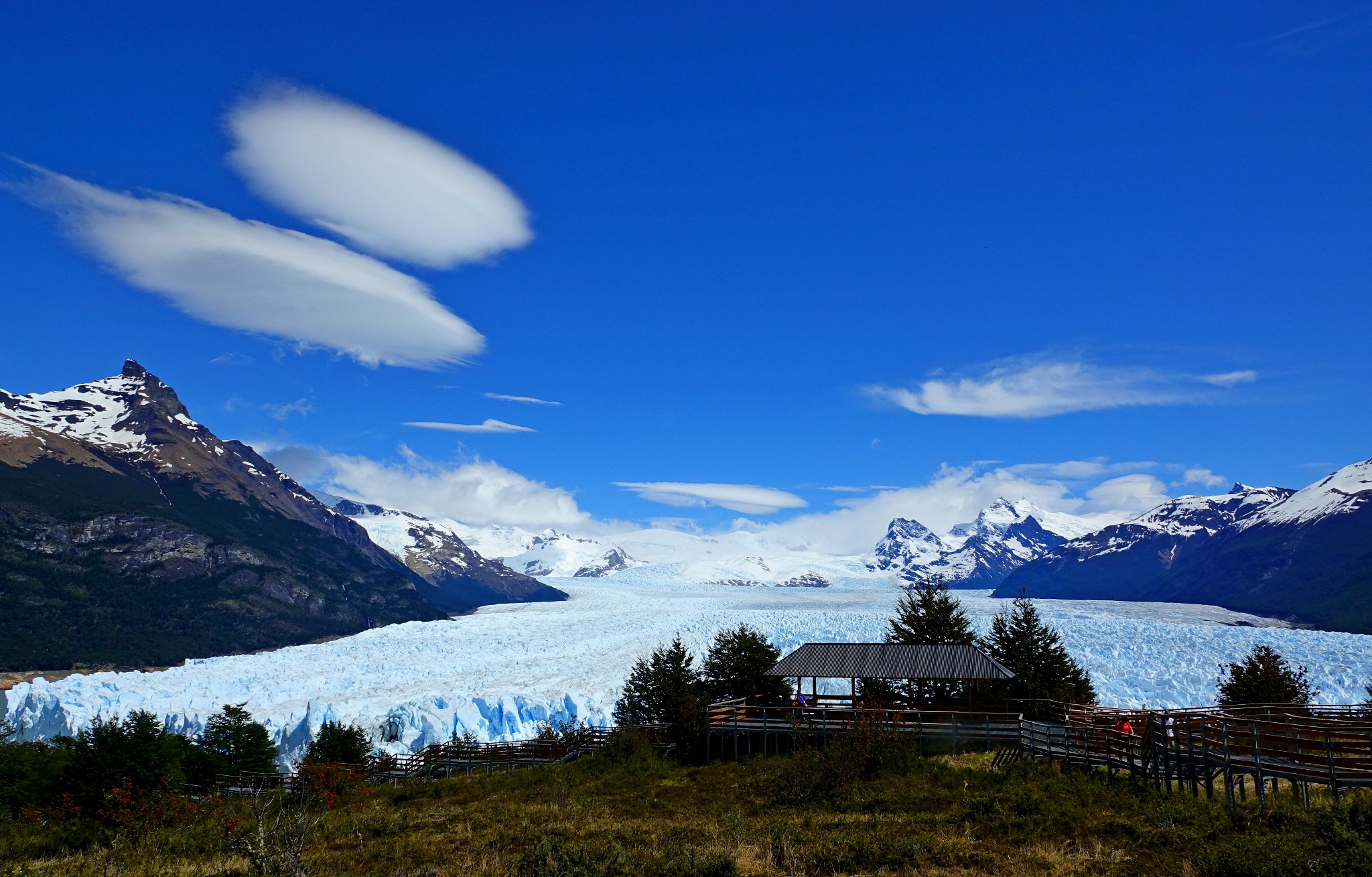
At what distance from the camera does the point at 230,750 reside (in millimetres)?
44406

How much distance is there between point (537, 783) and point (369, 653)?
273 ft

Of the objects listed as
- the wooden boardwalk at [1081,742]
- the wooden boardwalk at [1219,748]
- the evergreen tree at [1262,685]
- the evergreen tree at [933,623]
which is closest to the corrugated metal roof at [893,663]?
the wooden boardwalk at [1081,742]

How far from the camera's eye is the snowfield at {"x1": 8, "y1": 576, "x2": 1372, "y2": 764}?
5922 centimetres

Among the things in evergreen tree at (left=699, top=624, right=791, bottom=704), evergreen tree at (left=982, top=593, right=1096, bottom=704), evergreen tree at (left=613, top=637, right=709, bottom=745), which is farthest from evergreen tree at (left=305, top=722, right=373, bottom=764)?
evergreen tree at (left=982, top=593, right=1096, bottom=704)

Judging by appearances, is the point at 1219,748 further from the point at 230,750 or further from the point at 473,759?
the point at 230,750

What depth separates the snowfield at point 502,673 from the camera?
59.2 meters

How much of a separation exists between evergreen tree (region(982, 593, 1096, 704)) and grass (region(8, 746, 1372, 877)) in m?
18.3

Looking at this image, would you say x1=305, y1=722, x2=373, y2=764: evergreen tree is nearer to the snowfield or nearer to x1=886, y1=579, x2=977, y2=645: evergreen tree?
the snowfield

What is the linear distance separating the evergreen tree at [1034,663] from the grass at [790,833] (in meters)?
18.3

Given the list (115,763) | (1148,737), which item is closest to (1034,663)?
(1148,737)

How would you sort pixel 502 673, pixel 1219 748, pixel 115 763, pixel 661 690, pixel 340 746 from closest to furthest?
pixel 1219 748
pixel 115 763
pixel 340 746
pixel 661 690
pixel 502 673

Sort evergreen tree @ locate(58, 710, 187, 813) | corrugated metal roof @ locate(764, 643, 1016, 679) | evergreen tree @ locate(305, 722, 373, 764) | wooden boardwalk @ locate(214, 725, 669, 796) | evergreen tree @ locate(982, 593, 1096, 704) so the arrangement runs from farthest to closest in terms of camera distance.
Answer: evergreen tree @ locate(305, 722, 373, 764), evergreen tree @ locate(982, 593, 1096, 704), wooden boardwalk @ locate(214, 725, 669, 796), corrugated metal roof @ locate(764, 643, 1016, 679), evergreen tree @ locate(58, 710, 187, 813)

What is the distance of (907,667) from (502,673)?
5794 centimetres

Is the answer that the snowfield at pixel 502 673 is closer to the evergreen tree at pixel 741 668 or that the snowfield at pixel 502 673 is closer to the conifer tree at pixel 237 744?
the conifer tree at pixel 237 744
